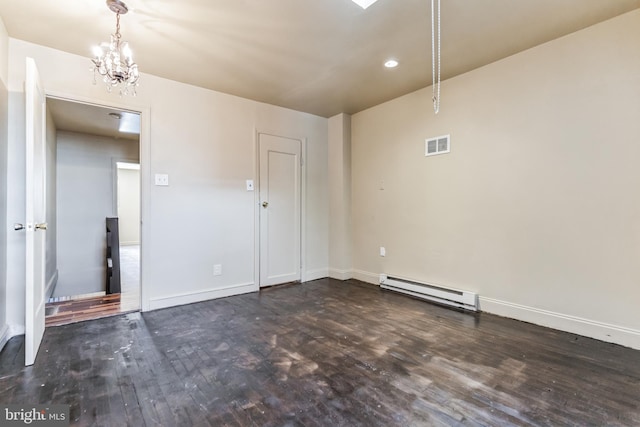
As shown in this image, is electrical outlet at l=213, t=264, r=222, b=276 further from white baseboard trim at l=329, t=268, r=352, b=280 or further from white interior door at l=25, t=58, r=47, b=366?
white baseboard trim at l=329, t=268, r=352, b=280

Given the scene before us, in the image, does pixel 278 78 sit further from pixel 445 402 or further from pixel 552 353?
pixel 552 353

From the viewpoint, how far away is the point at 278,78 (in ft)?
10.6

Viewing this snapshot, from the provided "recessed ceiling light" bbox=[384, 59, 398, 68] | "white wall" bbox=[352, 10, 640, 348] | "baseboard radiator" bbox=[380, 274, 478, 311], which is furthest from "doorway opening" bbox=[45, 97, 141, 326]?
"white wall" bbox=[352, 10, 640, 348]

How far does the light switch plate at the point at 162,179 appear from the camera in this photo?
10.4 ft

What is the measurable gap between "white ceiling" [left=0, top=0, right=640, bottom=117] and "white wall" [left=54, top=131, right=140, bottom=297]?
296 cm

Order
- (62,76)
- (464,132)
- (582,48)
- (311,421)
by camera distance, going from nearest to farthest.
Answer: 1. (311,421)
2. (582,48)
3. (62,76)
4. (464,132)

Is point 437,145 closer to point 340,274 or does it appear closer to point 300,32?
point 300,32

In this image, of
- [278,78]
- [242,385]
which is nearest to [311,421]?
[242,385]

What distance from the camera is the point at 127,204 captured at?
31.0ft

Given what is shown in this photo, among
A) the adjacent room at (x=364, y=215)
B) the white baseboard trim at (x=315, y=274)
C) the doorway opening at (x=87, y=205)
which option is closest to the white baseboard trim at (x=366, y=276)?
the adjacent room at (x=364, y=215)

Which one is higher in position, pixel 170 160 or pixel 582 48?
pixel 582 48

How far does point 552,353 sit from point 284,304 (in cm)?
236

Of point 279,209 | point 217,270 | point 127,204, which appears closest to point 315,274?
point 279,209

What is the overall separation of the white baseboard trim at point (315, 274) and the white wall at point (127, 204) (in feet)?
25.5
